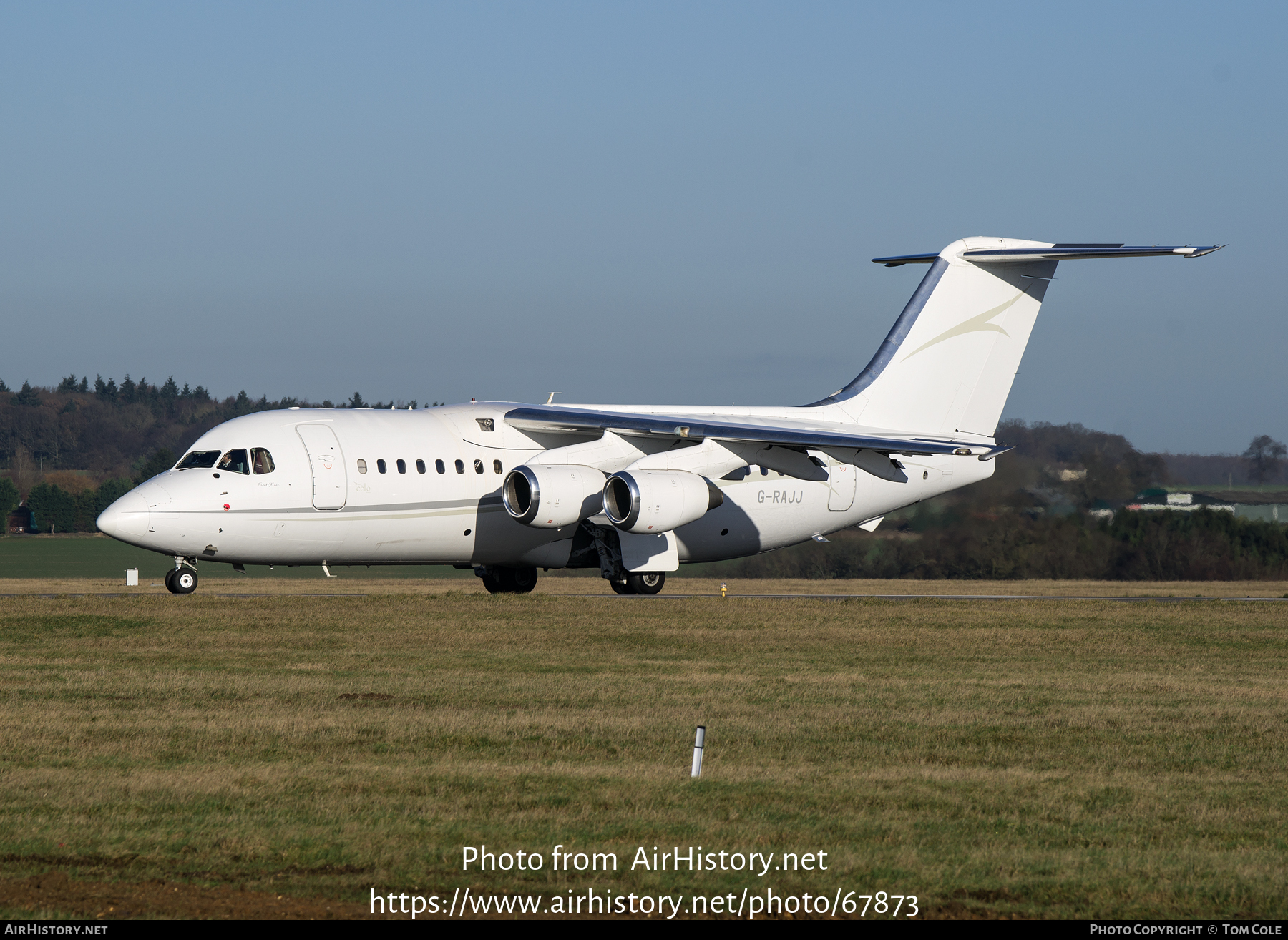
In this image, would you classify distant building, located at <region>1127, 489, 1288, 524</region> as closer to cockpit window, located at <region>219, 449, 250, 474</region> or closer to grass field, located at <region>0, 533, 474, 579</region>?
grass field, located at <region>0, 533, 474, 579</region>

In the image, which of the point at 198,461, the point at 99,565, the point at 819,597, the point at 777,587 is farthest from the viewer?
the point at 99,565

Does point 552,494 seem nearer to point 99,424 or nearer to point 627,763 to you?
point 627,763

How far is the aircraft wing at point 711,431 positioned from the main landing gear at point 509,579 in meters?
3.36

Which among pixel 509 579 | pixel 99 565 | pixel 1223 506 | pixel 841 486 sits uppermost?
pixel 841 486

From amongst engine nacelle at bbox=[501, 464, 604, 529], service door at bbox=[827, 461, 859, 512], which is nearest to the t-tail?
service door at bbox=[827, 461, 859, 512]

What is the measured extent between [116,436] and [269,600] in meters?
104

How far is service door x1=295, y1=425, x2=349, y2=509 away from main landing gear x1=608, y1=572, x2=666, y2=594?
229 inches

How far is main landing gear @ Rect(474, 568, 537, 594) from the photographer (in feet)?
101

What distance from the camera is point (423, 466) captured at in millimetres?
27609

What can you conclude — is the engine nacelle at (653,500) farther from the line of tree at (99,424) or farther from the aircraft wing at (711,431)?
the line of tree at (99,424)

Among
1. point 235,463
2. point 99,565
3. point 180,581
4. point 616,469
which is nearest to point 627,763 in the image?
point 235,463

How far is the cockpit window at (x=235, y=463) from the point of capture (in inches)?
1035

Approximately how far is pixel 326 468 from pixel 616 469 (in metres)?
5.71

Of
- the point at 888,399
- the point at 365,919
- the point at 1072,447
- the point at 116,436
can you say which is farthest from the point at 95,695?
the point at 116,436
